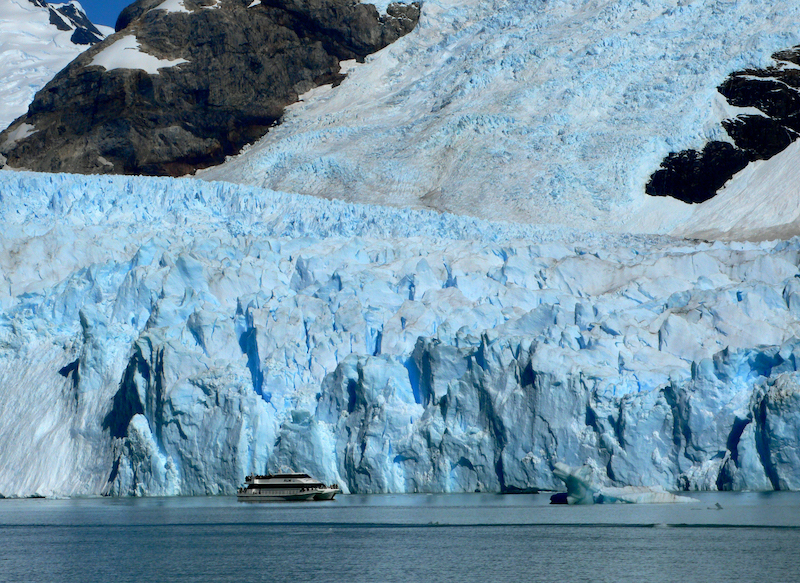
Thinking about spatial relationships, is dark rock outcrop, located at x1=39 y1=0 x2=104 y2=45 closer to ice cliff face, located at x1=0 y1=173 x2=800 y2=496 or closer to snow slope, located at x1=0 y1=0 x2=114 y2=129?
snow slope, located at x1=0 y1=0 x2=114 y2=129

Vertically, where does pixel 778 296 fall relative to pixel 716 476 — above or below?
above

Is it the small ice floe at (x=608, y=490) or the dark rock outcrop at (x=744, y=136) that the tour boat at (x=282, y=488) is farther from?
the dark rock outcrop at (x=744, y=136)

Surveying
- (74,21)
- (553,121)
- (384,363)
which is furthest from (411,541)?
(74,21)

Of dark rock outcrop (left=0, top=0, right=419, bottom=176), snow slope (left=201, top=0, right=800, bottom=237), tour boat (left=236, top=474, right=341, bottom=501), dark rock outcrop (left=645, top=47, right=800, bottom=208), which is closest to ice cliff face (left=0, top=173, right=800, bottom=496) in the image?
tour boat (left=236, top=474, right=341, bottom=501)

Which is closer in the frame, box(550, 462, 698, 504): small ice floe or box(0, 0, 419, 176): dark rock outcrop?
box(550, 462, 698, 504): small ice floe

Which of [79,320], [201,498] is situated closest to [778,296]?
[201,498]

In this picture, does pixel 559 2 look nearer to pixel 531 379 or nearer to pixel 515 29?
pixel 515 29

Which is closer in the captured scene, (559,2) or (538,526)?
(538,526)
